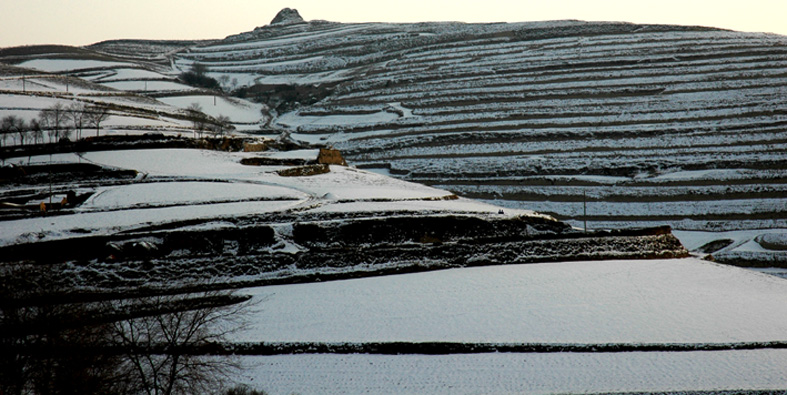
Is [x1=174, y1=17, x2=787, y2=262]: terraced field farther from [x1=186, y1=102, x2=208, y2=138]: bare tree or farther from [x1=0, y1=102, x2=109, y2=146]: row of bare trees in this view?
[x1=0, y1=102, x2=109, y2=146]: row of bare trees

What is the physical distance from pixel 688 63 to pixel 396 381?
10484 cm

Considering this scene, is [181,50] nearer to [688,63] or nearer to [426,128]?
[426,128]

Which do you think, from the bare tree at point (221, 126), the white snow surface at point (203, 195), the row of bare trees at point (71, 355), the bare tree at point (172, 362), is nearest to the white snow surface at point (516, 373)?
the bare tree at point (172, 362)

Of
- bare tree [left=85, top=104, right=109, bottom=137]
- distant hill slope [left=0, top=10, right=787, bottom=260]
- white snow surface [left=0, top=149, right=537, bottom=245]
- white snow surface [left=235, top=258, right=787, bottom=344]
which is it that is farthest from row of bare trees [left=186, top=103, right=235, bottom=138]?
white snow surface [left=235, top=258, right=787, bottom=344]

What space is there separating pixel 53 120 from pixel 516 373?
69.6 metres

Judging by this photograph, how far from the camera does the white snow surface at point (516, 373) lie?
61.9 ft

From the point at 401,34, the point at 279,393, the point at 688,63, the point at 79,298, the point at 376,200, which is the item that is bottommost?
the point at 279,393

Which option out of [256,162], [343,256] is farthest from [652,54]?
[343,256]

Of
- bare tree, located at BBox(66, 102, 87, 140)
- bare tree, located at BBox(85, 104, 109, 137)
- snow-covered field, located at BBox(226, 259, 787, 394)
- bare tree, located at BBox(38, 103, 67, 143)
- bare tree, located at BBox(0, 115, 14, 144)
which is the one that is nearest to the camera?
snow-covered field, located at BBox(226, 259, 787, 394)

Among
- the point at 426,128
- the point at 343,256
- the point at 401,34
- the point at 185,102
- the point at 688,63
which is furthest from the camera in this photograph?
the point at 401,34

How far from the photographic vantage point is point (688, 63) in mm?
106938

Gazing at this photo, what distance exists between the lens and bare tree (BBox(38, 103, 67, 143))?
66125mm

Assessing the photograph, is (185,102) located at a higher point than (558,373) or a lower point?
higher

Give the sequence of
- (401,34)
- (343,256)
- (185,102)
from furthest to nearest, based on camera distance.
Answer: (401,34) < (185,102) < (343,256)
